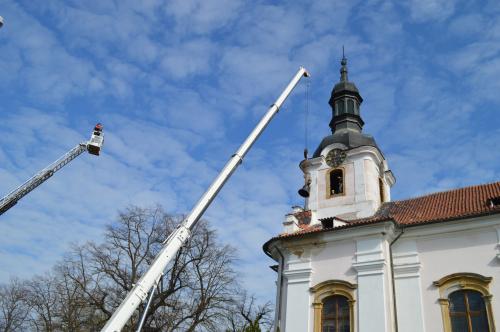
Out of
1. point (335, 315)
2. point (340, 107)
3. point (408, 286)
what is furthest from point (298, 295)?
point (340, 107)

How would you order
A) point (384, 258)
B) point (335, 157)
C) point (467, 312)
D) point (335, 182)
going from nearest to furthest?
point (467, 312)
point (384, 258)
point (335, 182)
point (335, 157)

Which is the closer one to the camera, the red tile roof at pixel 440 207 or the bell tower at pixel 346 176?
the red tile roof at pixel 440 207

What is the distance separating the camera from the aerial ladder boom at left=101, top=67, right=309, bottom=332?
11148 millimetres

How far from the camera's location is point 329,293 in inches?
752

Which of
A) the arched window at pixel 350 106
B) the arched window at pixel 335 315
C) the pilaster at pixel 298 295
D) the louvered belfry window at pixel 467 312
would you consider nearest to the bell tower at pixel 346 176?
the arched window at pixel 350 106

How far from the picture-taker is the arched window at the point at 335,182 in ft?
77.7

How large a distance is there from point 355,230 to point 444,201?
4828 millimetres

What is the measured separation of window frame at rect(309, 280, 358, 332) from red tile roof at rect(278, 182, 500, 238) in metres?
2.31

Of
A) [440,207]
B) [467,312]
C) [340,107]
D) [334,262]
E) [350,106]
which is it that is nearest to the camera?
[467,312]

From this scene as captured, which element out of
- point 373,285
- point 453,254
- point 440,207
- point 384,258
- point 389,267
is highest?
point 440,207

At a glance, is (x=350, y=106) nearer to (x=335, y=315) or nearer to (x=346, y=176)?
(x=346, y=176)

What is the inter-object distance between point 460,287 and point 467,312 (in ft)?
2.94

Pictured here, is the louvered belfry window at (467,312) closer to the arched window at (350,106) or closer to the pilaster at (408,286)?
the pilaster at (408,286)

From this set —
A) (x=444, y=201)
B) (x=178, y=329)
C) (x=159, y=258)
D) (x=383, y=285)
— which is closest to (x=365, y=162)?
(x=444, y=201)
